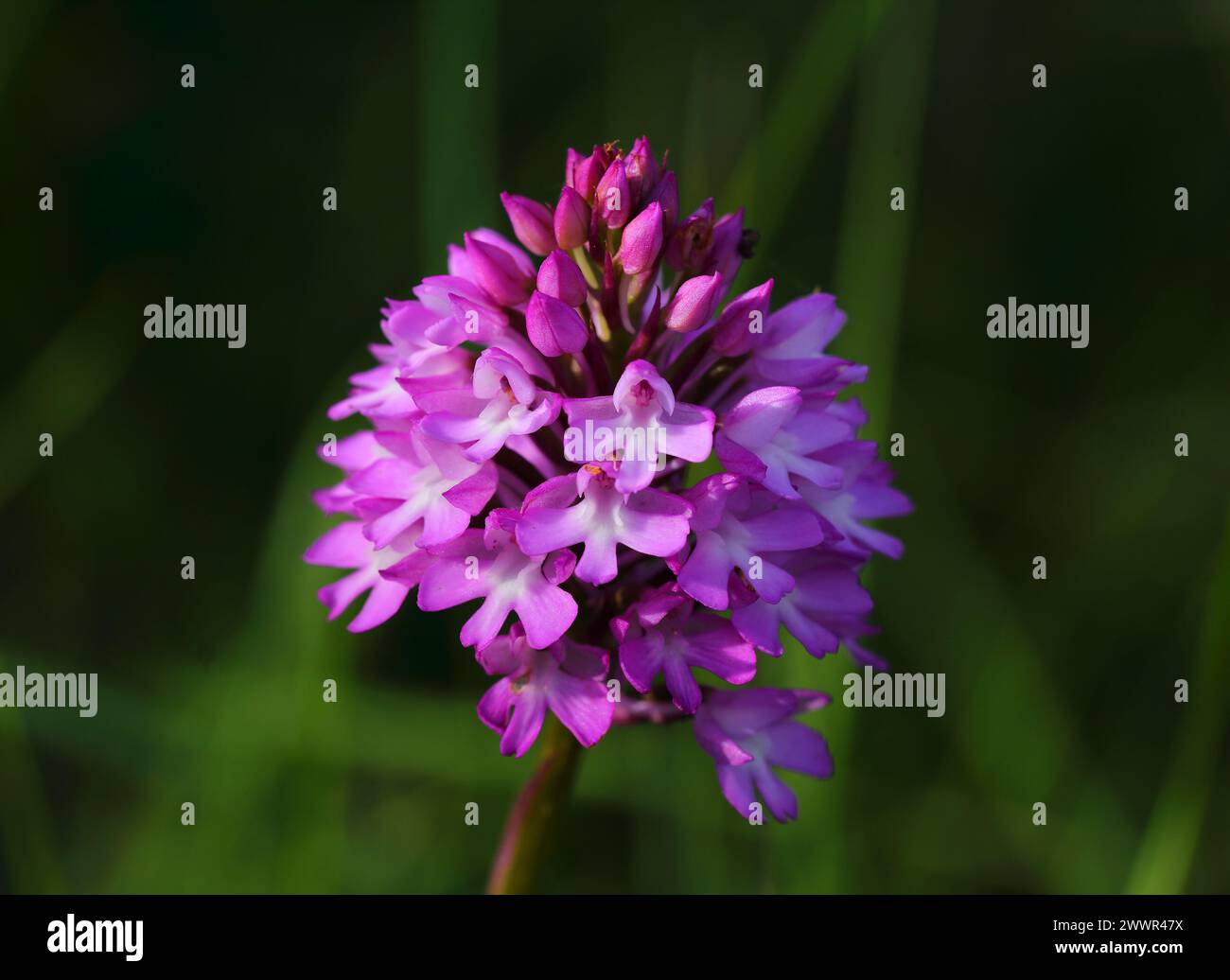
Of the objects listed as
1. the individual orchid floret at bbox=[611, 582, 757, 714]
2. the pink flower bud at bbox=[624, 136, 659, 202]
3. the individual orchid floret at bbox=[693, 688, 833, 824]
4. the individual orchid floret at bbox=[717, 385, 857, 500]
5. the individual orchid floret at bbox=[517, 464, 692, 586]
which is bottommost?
the individual orchid floret at bbox=[693, 688, 833, 824]

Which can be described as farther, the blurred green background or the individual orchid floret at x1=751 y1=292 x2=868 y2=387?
the blurred green background

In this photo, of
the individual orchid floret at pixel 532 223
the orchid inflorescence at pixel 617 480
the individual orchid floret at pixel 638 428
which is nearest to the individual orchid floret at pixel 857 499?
the orchid inflorescence at pixel 617 480

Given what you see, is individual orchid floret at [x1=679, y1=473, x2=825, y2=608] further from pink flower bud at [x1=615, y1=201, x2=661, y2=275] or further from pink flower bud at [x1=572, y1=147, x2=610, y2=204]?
pink flower bud at [x1=572, y1=147, x2=610, y2=204]

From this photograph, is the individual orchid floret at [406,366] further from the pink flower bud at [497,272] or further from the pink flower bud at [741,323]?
the pink flower bud at [741,323]

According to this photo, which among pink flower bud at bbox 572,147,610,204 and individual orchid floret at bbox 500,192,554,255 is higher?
pink flower bud at bbox 572,147,610,204

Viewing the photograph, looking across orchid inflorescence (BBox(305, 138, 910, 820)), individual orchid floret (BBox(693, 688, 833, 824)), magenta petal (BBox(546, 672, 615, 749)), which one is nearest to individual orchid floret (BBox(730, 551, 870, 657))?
orchid inflorescence (BBox(305, 138, 910, 820))

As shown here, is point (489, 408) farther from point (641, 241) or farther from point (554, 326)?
point (641, 241)

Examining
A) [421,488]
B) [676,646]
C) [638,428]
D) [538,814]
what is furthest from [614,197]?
[538,814]
